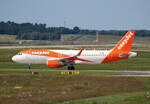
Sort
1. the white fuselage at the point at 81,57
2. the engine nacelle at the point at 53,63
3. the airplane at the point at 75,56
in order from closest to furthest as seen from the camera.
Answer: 1. the engine nacelle at the point at 53,63
2. the airplane at the point at 75,56
3. the white fuselage at the point at 81,57

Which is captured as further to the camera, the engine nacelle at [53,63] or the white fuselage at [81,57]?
the white fuselage at [81,57]

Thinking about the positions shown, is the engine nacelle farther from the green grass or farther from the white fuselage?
the green grass

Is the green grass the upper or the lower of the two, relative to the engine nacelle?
lower

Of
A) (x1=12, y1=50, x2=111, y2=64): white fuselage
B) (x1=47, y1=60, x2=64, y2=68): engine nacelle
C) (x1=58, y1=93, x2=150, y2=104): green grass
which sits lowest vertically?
(x1=58, y1=93, x2=150, y2=104): green grass

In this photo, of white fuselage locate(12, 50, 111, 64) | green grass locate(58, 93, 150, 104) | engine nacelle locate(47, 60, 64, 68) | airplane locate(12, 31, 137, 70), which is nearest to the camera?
green grass locate(58, 93, 150, 104)

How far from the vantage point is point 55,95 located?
112ft

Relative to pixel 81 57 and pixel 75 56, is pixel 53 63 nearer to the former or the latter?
pixel 75 56

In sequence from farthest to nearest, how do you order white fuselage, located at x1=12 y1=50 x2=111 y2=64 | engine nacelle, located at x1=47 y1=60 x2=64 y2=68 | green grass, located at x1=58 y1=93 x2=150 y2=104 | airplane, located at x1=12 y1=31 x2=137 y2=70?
white fuselage, located at x1=12 y1=50 x2=111 y2=64 → airplane, located at x1=12 y1=31 x2=137 y2=70 → engine nacelle, located at x1=47 y1=60 x2=64 y2=68 → green grass, located at x1=58 y1=93 x2=150 y2=104

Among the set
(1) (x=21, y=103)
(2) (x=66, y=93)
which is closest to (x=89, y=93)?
(2) (x=66, y=93)

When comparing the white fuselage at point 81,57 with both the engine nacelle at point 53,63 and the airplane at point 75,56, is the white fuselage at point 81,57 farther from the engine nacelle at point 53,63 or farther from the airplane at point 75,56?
the engine nacelle at point 53,63

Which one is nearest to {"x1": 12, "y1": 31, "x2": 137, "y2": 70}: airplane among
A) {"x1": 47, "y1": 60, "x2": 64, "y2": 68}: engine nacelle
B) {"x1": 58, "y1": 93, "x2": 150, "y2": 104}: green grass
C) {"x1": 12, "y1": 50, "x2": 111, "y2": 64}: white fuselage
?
{"x1": 12, "y1": 50, "x2": 111, "y2": 64}: white fuselage

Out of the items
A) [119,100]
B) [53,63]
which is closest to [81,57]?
[53,63]

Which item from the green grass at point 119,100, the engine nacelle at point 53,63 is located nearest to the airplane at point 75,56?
the engine nacelle at point 53,63

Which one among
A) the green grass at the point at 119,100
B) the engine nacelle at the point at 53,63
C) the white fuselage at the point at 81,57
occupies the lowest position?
the green grass at the point at 119,100
